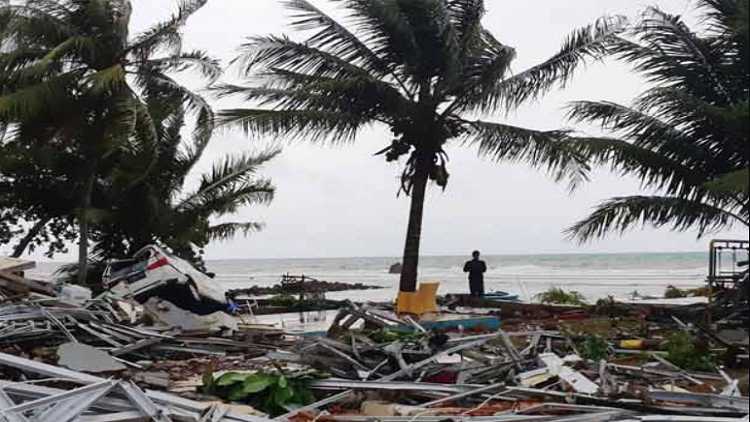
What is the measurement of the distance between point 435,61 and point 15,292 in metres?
8.05

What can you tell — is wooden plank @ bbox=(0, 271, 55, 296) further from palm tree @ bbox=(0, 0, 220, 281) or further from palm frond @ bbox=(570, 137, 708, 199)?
palm frond @ bbox=(570, 137, 708, 199)

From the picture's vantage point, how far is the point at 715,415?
512 centimetres

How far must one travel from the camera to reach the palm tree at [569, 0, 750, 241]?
35.5ft

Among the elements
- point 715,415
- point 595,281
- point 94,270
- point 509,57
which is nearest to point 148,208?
point 94,270

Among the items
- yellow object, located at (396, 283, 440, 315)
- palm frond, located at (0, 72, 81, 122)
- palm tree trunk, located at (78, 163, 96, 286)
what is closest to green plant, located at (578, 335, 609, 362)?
yellow object, located at (396, 283, 440, 315)

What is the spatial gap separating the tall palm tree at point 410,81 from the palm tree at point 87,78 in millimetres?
2507

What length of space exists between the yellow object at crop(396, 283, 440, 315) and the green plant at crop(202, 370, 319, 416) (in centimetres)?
753

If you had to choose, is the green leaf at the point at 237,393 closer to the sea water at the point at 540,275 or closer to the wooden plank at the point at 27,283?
the wooden plank at the point at 27,283

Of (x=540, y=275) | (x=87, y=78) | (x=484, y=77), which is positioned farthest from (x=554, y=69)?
(x=540, y=275)

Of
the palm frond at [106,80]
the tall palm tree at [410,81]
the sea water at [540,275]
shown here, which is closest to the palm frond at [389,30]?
the tall palm tree at [410,81]

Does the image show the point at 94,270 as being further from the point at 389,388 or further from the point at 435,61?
the point at 389,388

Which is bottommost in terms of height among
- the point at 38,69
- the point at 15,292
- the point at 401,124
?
the point at 15,292

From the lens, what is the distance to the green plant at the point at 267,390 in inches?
247

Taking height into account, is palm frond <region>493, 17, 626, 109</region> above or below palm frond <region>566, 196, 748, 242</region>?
above
